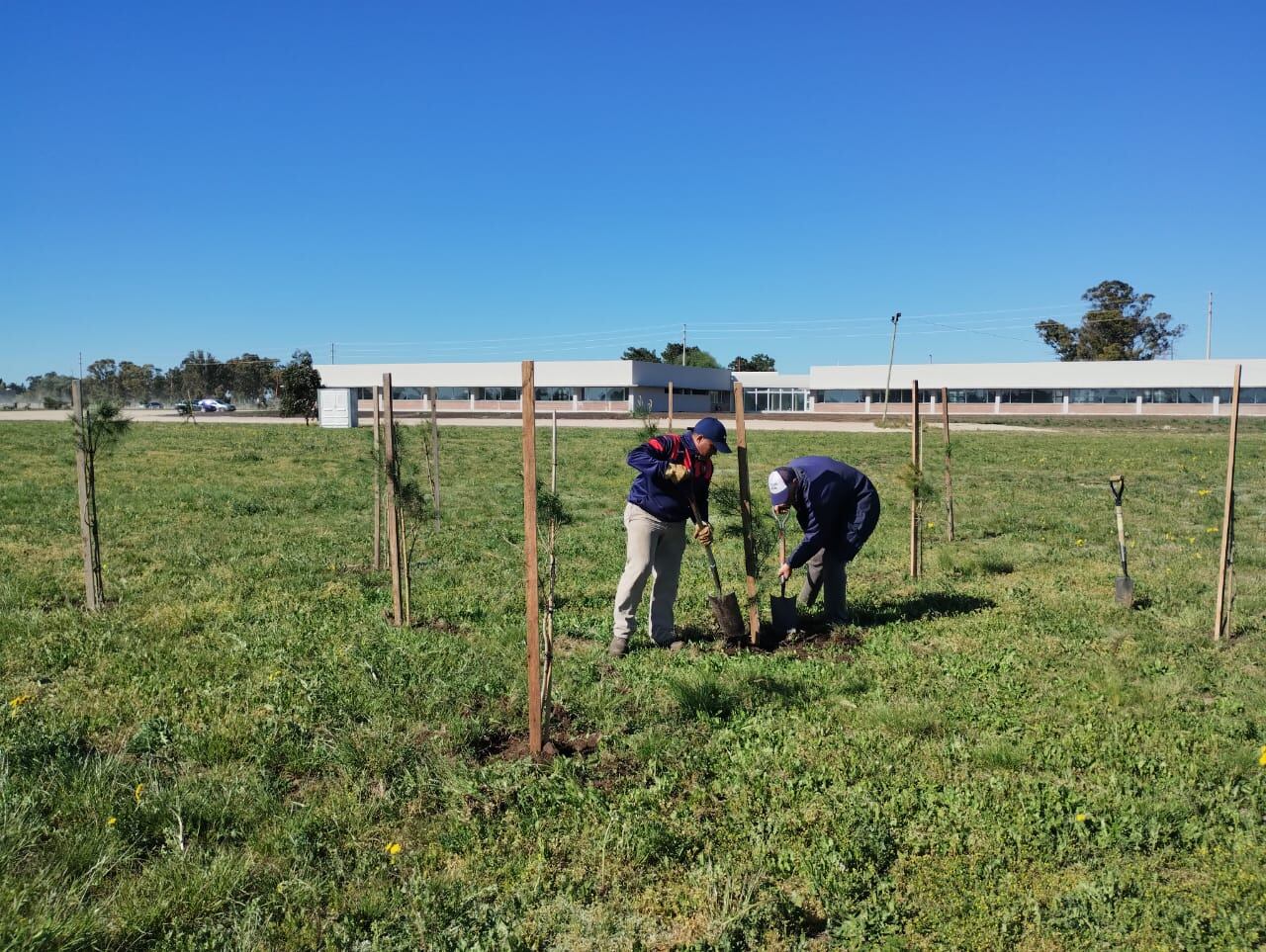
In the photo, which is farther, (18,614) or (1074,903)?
(18,614)

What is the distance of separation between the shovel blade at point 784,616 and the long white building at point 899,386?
47566 mm

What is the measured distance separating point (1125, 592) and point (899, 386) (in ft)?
185

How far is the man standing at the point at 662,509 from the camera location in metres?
5.93

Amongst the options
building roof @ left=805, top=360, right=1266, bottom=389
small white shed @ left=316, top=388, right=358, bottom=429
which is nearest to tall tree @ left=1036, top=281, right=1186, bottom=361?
building roof @ left=805, top=360, right=1266, bottom=389

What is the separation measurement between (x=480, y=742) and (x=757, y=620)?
2.43 metres

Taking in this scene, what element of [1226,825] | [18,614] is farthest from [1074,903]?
[18,614]

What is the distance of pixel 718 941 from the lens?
3.10 m

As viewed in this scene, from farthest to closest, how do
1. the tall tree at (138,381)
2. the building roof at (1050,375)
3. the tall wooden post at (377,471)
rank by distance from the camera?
1. the tall tree at (138,381)
2. the building roof at (1050,375)
3. the tall wooden post at (377,471)

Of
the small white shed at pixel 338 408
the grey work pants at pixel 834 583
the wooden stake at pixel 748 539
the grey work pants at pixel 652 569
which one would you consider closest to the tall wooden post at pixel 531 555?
the grey work pants at pixel 652 569

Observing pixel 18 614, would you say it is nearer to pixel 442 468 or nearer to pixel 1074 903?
pixel 1074 903

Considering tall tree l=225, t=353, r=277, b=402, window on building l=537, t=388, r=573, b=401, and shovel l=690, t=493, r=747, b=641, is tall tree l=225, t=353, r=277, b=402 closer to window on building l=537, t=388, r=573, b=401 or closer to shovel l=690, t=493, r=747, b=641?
window on building l=537, t=388, r=573, b=401

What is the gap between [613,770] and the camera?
4414 millimetres

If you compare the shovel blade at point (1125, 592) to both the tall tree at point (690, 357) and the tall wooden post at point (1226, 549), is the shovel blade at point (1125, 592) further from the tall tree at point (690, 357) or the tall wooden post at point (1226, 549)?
the tall tree at point (690, 357)

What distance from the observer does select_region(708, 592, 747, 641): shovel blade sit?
6.20m
